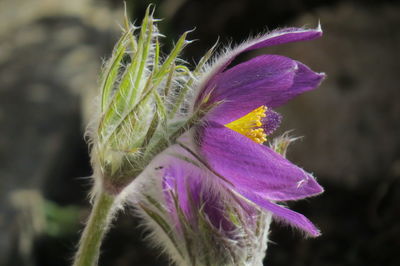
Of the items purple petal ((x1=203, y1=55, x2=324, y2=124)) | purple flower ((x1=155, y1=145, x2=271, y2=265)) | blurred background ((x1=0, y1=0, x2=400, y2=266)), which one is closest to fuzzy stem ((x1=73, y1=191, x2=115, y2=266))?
purple flower ((x1=155, y1=145, x2=271, y2=265))

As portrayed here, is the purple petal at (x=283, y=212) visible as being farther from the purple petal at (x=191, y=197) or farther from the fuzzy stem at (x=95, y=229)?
the fuzzy stem at (x=95, y=229)

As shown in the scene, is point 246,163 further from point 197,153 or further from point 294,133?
point 294,133

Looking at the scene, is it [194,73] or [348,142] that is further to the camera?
[348,142]

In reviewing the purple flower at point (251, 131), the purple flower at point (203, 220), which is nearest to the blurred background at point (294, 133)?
the purple flower at point (203, 220)

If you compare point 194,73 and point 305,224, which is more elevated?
point 194,73

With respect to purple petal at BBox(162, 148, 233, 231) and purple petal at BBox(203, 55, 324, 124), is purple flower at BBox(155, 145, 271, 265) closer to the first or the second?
purple petal at BBox(162, 148, 233, 231)

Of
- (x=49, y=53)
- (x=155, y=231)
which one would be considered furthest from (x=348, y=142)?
(x=155, y=231)

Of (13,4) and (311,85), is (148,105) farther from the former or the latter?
(13,4)
